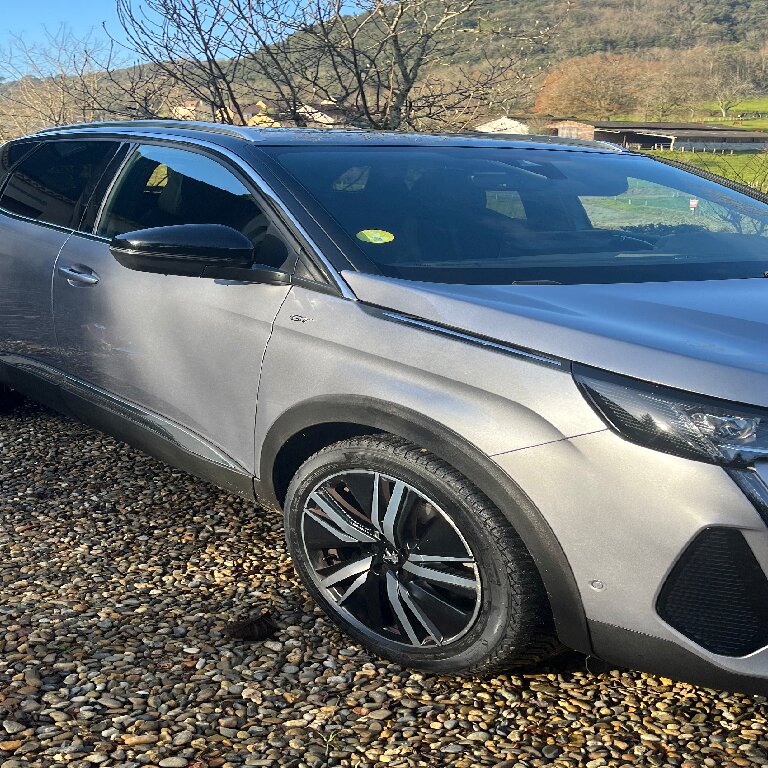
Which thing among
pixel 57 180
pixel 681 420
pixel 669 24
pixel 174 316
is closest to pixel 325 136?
pixel 174 316

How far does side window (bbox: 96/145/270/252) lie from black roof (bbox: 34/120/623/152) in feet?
0.38

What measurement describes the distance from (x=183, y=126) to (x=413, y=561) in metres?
2.18

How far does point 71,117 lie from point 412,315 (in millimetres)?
17876

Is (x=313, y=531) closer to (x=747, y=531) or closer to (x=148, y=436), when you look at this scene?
(x=148, y=436)

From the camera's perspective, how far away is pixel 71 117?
731 inches

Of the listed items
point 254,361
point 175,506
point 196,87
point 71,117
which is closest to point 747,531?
point 254,361

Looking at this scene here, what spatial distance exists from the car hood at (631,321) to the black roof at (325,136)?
1.01 metres

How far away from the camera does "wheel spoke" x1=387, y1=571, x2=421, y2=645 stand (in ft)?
8.93

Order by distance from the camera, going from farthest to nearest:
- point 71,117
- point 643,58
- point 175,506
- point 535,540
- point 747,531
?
point 643,58 → point 71,117 → point 175,506 → point 535,540 → point 747,531

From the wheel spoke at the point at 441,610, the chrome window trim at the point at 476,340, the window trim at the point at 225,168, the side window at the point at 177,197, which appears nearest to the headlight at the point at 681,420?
the chrome window trim at the point at 476,340

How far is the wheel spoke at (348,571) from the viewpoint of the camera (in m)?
2.82

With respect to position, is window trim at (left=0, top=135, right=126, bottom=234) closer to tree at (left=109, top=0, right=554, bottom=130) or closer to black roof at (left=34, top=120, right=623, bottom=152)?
black roof at (left=34, top=120, right=623, bottom=152)

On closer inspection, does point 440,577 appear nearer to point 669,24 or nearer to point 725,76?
point 725,76

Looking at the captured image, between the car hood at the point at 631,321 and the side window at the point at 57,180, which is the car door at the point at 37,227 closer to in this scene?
the side window at the point at 57,180
